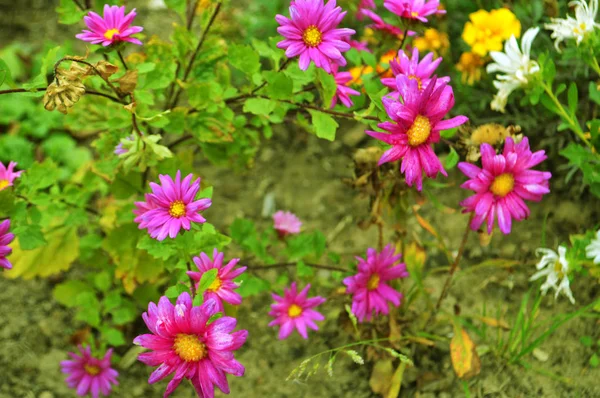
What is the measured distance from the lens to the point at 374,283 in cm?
160

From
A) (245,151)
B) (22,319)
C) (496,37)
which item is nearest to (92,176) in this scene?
→ (245,151)

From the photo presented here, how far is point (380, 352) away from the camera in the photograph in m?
1.74

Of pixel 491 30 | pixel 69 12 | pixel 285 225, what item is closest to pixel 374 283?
pixel 285 225

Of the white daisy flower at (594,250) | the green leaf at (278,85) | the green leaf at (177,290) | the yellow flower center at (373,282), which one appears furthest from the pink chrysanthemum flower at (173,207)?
the white daisy flower at (594,250)

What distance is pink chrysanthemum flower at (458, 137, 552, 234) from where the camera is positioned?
1277 mm

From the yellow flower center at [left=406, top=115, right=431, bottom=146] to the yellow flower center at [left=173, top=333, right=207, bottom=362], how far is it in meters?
0.55

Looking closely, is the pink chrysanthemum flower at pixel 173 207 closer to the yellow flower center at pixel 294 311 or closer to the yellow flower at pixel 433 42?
the yellow flower center at pixel 294 311

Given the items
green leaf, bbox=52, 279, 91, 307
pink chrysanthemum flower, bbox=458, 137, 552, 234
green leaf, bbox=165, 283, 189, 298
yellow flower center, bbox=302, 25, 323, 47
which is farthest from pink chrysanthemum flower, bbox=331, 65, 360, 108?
green leaf, bbox=52, 279, 91, 307

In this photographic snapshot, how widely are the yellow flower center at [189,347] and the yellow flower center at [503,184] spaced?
675 millimetres

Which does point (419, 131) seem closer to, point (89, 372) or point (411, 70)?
point (411, 70)

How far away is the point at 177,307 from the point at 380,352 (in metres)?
0.80

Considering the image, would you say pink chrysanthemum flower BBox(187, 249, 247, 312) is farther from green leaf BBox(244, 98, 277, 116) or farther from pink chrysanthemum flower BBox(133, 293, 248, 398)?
green leaf BBox(244, 98, 277, 116)

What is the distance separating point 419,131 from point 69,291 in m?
1.24

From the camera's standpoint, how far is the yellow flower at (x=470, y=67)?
2.04 m
